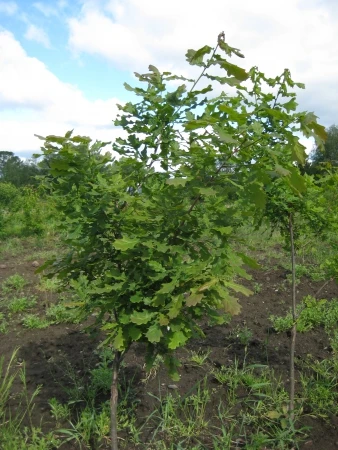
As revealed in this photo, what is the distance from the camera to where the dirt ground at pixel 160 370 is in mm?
3596

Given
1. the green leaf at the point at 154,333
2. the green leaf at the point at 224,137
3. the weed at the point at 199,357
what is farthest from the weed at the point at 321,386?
the green leaf at the point at 224,137

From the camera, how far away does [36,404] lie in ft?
11.9

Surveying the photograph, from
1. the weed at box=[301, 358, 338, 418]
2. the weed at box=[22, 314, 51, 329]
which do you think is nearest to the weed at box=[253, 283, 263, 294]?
the weed at box=[301, 358, 338, 418]

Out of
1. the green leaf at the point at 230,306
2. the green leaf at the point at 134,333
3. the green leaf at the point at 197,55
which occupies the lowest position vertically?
the green leaf at the point at 134,333

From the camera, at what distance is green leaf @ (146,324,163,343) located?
7.50ft

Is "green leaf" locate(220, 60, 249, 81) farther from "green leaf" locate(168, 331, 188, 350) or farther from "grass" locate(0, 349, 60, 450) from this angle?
"grass" locate(0, 349, 60, 450)

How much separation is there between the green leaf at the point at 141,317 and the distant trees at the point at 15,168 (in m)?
43.3

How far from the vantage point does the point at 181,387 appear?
3.88 meters

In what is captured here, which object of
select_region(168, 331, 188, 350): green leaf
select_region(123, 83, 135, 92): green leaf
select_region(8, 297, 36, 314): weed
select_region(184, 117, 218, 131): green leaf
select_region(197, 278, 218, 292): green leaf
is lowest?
select_region(8, 297, 36, 314): weed

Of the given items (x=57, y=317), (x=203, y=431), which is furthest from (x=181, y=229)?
(x=57, y=317)

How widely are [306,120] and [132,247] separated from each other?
3.26ft

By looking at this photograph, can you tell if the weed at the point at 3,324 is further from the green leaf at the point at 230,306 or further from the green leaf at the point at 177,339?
the green leaf at the point at 230,306

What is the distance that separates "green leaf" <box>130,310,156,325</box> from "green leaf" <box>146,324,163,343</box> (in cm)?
5

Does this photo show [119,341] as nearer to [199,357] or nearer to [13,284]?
[199,357]
